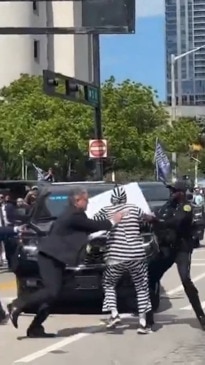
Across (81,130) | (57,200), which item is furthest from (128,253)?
(81,130)

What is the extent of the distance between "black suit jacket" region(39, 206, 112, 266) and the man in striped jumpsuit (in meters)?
0.29

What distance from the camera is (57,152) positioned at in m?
49.6

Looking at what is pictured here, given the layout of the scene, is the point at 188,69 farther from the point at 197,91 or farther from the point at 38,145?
the point at 38,145

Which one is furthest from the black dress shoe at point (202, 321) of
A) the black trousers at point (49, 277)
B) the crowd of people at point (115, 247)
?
the black trousers at point (49, 277)

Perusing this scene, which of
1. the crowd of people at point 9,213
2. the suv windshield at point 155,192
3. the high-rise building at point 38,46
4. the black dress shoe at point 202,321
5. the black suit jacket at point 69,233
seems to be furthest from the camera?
the high-rise building at point 38,46

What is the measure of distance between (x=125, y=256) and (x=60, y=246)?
83cm

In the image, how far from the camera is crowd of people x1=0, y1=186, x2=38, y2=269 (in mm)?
19372

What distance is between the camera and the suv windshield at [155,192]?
75.5 ft

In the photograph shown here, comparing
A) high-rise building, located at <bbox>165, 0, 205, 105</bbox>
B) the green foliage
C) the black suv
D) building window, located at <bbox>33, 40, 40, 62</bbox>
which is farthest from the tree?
high-rise building, located at <bbox>165, 0, 205, 105</bbox>

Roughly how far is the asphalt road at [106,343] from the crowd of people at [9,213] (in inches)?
229

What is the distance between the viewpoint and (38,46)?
81.1 meters

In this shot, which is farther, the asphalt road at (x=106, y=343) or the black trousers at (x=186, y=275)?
the black trousers at (x=186, y=275)

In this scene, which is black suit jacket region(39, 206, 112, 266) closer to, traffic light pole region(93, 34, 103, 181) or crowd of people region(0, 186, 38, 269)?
crowd of people region(0, 186, 38, 269)

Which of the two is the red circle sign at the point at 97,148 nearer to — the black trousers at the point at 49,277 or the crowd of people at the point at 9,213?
the crowd of people at the point at 9,213
